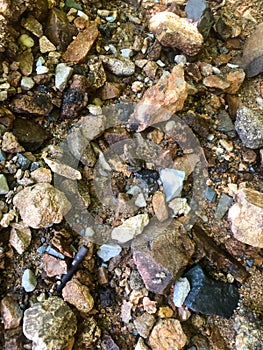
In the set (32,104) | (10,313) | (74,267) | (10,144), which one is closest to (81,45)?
(32,104)

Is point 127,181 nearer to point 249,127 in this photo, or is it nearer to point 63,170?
point 63,170


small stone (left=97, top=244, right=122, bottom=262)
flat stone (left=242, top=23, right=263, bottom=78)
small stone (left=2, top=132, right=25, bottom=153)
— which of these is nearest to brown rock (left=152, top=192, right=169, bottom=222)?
small stone (left=97, top=244, right=122, bottom=262)

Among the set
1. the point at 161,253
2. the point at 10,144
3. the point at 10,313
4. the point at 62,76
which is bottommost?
the point at 10,313

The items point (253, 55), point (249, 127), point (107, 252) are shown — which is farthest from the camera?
point (253, 55)

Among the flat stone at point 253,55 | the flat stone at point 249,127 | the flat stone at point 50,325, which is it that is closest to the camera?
the flat stone at point 50,325

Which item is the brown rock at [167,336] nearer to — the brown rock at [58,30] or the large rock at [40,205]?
the large rock at [40,205]

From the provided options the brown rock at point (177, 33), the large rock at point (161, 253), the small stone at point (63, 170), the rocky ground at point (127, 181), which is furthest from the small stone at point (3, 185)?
the brown rock at point (177, 33)

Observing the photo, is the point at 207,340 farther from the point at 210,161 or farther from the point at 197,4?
the point at 197,4
